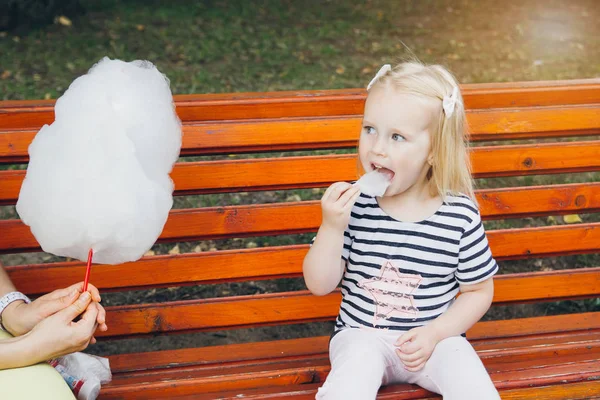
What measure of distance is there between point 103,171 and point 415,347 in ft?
3.55

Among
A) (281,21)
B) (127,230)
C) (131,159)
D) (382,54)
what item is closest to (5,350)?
(127,230)

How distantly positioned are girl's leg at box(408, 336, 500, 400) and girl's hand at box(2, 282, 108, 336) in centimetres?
100

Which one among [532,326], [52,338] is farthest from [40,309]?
[532,326]

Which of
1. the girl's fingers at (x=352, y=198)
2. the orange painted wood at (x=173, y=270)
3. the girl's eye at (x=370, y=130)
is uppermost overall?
the girl's eye at (x=370, y=130)

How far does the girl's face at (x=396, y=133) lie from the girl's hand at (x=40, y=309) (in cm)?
89

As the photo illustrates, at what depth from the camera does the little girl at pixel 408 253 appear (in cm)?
227

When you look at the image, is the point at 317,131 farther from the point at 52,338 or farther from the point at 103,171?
the point at 52,338

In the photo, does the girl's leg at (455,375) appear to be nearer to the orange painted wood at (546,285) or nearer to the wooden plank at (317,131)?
the orange painted wood at (546,285)

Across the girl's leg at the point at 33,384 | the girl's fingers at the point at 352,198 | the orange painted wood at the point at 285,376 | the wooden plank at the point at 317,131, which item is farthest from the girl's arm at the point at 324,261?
the girl's leg at the point at 33,384

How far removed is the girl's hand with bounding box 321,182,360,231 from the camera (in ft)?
7.25

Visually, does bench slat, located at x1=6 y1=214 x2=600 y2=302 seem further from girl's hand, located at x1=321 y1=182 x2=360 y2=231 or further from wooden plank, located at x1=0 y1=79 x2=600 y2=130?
girl's hand, located at x1=321 y1=182 x2=360 y2=231

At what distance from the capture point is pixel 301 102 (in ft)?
9.27

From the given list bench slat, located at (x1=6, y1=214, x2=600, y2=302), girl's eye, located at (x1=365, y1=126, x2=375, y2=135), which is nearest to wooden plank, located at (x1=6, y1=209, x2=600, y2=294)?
bench slat, located at (x1=6, y1=214, x2=600, y2=302)

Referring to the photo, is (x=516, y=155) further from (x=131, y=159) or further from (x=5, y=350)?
(x=5, y=350)
